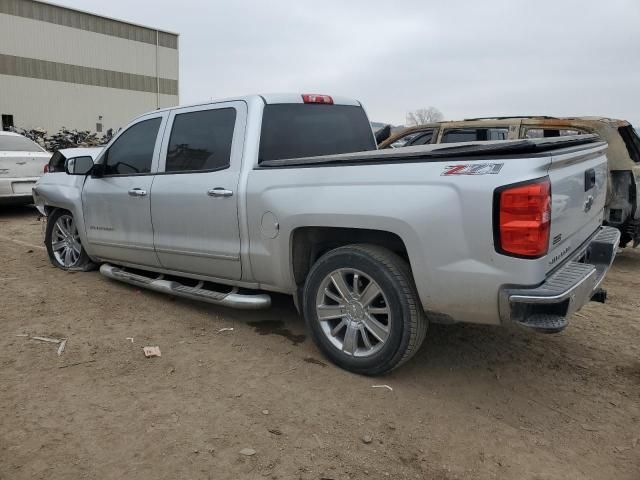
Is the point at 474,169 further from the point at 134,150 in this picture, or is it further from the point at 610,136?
the point at 610,136

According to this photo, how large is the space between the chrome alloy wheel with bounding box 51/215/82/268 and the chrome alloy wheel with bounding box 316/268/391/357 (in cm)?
350

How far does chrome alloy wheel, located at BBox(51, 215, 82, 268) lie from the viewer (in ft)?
19.0

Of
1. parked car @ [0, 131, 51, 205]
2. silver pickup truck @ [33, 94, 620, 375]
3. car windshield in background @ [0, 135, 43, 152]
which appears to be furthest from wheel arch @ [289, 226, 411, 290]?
car windshield in background @ [0, 135, 43, 152]

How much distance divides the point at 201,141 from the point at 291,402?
2.22 m

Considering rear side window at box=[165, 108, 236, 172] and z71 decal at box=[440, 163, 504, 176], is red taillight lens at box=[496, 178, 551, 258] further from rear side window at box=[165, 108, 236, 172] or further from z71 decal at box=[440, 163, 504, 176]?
rear side window at box=[165, 108, 236, 172]

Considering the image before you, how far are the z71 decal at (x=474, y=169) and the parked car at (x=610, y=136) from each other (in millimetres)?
4137

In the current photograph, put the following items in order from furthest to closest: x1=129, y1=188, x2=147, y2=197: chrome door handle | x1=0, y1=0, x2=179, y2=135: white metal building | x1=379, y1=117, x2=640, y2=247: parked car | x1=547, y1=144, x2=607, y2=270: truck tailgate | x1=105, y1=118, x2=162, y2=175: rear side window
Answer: x1=0, y1=0, x2=179, y2=135: white metal building < x1=379, y1=117, x2=640, y2=247: parked car < x1=105, y1=118, x2=162, y2=175: rear side window < x1=129, y1=188, x2=147, y2=197: chrome door handle < x1=547, y1=144, x2=607, y2=270: truck tailgate

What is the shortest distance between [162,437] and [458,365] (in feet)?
6.43

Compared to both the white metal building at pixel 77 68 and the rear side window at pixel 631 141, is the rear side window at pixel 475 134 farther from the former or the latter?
the white metal building at pixel 77 68

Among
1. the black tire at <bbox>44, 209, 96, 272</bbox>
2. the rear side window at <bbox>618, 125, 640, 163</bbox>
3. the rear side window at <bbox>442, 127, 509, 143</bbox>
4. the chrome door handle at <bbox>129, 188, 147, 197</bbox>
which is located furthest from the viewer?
the rear side window at <bbox>442, 127, 509, 143</bbox>

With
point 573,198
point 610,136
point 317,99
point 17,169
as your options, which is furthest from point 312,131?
point 17,169

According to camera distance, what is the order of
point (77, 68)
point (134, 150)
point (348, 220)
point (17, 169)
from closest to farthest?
point (348, 220) < point (134, 150) < point (17, 169) < point (77, 68)

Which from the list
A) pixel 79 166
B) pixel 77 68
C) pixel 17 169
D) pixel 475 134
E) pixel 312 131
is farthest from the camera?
pixel 77 68

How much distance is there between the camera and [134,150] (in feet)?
15.9
